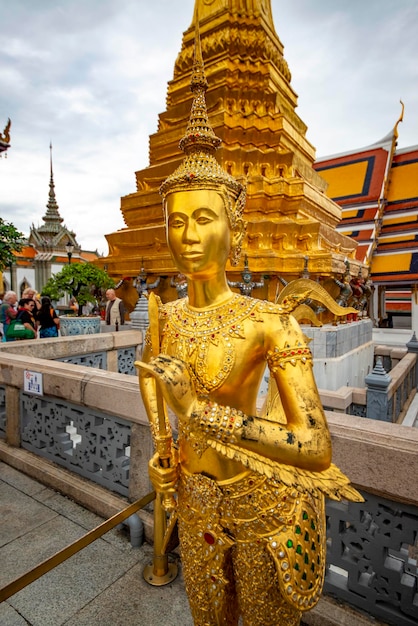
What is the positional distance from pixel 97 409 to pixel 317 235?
7.29 metres

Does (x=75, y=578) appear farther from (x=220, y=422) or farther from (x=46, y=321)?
(x=46, y=321)

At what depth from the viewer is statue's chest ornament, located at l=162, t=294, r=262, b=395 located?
4.77 ft

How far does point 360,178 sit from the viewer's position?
17875 millimetres

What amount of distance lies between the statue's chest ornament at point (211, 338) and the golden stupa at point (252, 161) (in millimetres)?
6554

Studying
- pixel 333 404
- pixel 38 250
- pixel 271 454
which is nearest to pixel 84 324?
pixel 333 404

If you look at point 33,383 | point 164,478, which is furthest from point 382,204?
point 164,478

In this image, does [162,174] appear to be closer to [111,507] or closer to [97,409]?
[97,409]

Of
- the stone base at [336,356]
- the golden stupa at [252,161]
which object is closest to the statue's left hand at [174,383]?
the stone base at [336,356]

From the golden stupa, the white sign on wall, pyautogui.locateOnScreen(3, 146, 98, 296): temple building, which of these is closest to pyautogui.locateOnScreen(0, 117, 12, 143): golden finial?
the golden stupa

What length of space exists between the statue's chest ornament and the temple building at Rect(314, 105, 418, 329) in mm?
15297

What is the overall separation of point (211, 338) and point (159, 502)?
1.27 metres

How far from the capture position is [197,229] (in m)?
1.46

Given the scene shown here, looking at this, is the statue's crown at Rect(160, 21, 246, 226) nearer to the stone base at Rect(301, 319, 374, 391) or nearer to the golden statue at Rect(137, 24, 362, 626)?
the golden statue at Rect(137, 24, 362, 626)

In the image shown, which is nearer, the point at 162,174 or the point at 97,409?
the point at 97,409
